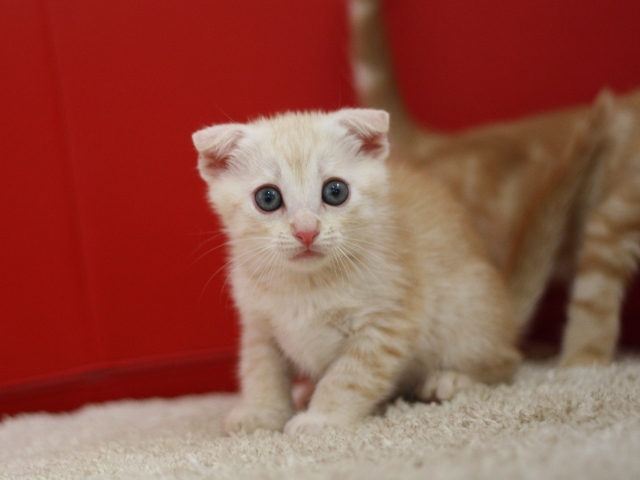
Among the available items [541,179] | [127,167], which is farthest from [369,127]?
[541,179]

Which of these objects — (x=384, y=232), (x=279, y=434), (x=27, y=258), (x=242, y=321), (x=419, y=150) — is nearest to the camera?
(x=279, y=434)

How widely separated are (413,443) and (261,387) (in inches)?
16.1

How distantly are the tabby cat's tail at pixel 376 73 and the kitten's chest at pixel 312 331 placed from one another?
3.35 feet

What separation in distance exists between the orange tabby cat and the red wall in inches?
6.5

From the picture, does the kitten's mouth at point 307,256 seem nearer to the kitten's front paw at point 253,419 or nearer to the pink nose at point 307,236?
the pink nose at point 307,236

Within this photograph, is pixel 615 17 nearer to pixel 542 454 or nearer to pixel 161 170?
pixel 161 170

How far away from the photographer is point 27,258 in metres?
1.69

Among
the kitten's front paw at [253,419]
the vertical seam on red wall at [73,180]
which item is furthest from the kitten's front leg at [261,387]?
the vertical seam on red wall at [73,180]

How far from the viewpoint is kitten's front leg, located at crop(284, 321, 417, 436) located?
115 centimetres

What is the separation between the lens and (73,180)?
173 centimetres

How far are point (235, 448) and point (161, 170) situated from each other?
97cm

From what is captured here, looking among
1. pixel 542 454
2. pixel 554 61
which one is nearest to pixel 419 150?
pixel 554 61

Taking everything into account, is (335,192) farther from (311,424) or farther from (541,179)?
(541,179)

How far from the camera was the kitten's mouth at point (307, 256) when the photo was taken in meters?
1.12
